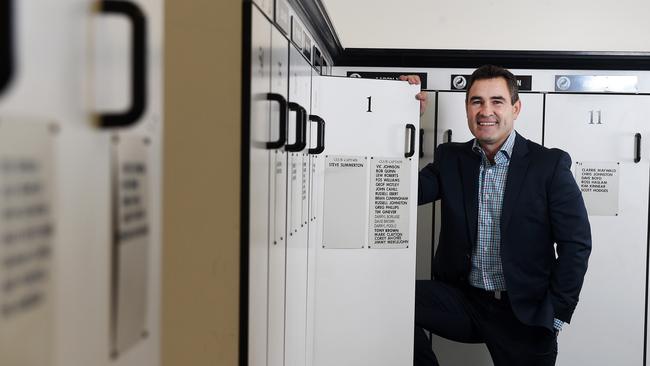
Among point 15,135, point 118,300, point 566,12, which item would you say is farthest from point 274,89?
point 566,12

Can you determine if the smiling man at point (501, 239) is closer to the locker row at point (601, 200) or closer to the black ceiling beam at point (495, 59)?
the locker row at point (601, 200)

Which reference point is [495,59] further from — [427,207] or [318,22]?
[318,22]

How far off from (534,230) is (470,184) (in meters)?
0.37

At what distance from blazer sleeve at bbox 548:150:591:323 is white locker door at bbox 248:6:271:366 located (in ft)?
5.55

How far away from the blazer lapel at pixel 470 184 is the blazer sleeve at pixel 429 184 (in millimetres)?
133

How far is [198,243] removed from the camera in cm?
149

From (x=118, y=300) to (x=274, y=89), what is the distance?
0.94 metres

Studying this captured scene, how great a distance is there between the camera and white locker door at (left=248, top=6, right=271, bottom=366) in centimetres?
147

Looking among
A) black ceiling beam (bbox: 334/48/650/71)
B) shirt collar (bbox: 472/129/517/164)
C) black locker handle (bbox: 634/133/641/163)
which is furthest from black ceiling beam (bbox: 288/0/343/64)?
black locker handle (bbox: 634/133/641/163)

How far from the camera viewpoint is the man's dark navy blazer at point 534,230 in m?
2.89

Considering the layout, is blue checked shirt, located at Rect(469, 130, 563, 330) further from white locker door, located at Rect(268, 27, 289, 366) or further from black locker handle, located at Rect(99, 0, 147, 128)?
black locker handle, located at Rect(99, 0, 147, 128)

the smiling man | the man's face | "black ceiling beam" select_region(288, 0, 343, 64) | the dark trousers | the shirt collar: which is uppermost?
"black ceiling beam" select_region(288, 0, 343, 64)

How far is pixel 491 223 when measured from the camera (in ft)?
10.2

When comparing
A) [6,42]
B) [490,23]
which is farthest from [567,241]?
[6,42]
